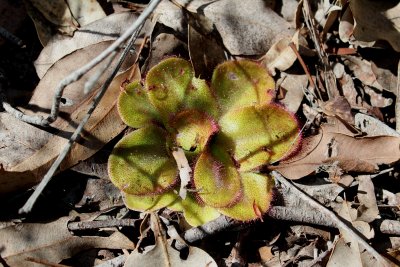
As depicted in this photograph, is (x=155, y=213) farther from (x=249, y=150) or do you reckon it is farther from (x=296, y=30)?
(x=296, y=30)

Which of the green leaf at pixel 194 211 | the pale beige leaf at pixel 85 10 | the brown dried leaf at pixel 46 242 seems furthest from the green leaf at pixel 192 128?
the pale beige leaf at pixel 85 10

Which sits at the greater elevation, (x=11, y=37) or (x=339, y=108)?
(x=11, y=37)

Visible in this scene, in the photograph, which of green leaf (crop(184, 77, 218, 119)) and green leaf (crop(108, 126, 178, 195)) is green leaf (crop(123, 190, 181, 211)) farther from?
green leaf (crop(184, 77, 218, 119))

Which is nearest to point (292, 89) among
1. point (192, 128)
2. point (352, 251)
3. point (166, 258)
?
point (192, 128)

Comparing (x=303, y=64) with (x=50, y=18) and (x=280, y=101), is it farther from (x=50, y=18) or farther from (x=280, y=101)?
(x=50, y=18)

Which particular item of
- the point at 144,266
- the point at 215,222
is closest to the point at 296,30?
the point at 215,222

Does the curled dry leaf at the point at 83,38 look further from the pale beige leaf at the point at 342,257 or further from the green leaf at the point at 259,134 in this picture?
the pale beige leaf at the point at 342,257
